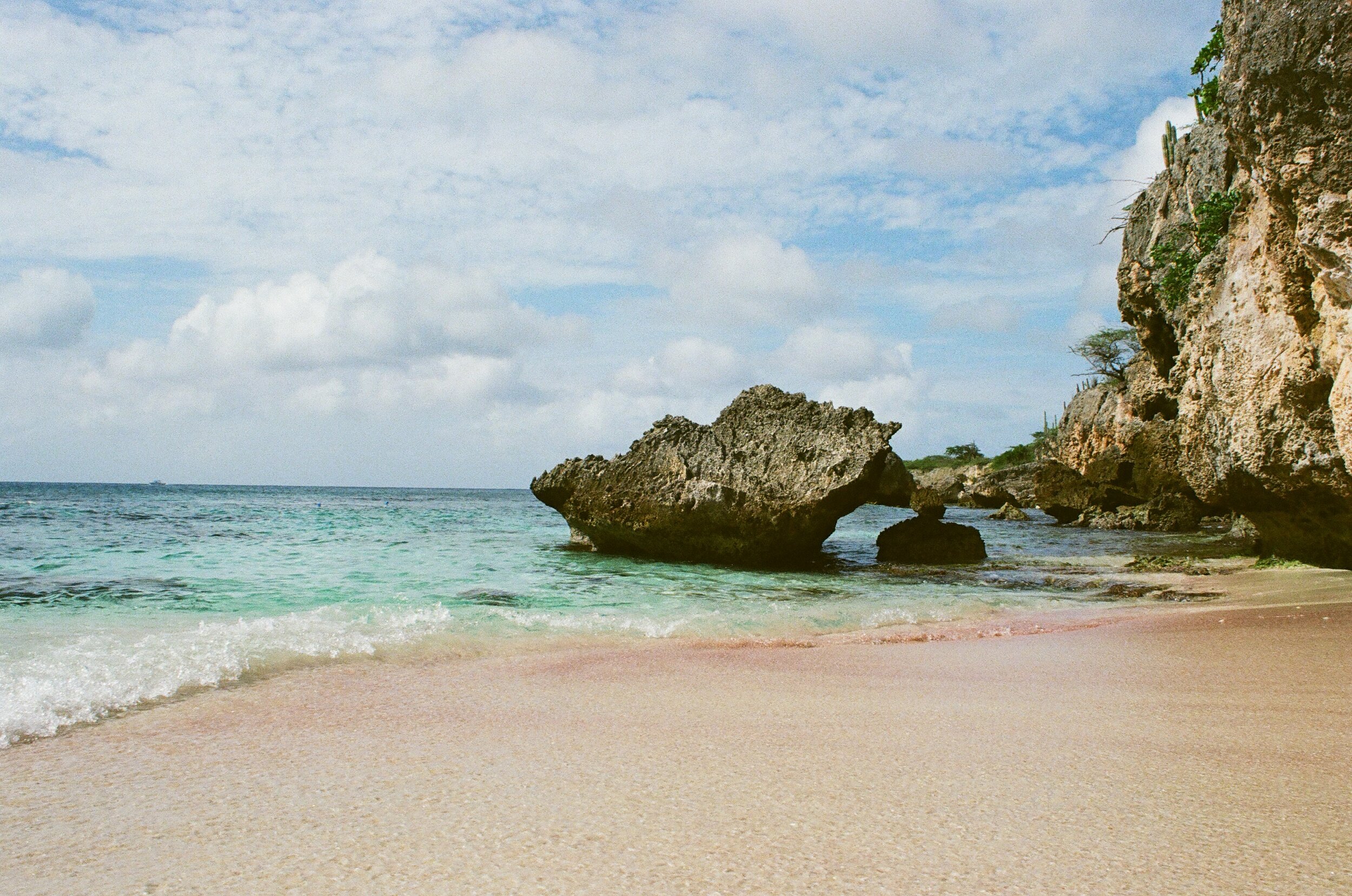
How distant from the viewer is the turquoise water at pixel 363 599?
5.72 m

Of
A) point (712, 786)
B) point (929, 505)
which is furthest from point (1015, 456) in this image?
point (712, 786)

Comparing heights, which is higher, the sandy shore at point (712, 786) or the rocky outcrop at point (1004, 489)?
the rocky outcrop at point (1004, 489)

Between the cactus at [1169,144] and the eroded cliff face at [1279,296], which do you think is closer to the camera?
the eroded cliff face at [1279,296]

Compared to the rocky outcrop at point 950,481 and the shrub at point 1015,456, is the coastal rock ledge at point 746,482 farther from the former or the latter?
the shrub at point 1015,456

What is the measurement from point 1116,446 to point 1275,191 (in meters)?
24.2

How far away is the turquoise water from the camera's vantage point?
572 cm

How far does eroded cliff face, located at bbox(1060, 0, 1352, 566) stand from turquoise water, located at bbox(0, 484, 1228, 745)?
111 inches

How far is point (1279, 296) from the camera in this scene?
1045 cm

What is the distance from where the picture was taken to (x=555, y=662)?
6.25m

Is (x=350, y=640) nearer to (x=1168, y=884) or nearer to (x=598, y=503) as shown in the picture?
(x=1168, y=884)

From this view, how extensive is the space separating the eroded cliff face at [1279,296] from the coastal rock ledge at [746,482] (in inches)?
202

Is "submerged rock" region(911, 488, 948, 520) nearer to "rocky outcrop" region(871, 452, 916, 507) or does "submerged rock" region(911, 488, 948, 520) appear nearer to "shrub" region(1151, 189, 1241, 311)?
"rocky outcrop" region(871, 452, 916, 507)

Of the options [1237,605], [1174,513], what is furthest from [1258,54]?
[1174,513]

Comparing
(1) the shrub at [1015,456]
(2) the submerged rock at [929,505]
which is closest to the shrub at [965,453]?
(1) the shrub at [1015,456]
